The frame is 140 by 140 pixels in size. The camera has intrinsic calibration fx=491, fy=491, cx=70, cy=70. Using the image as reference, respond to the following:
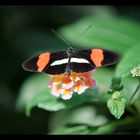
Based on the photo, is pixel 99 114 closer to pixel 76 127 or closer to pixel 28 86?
pixel 28 86

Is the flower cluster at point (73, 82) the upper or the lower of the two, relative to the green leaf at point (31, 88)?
upper

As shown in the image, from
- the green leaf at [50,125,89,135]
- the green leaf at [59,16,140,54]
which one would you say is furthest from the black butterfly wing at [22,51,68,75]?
the green leaf at [59,16,140,54]

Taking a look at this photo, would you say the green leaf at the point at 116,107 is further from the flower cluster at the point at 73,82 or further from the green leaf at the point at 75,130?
the green leaf at the point at 75,130

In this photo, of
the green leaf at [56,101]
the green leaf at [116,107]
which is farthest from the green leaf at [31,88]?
the green leaf at [116,107]

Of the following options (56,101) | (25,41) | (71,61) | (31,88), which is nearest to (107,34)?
(31,88)

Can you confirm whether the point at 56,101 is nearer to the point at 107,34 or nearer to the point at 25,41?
the point at 107,34
